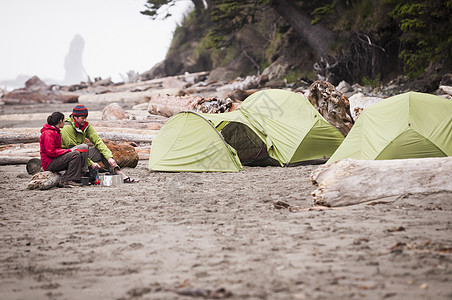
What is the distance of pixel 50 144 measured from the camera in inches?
265

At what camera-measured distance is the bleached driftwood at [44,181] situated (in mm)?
6777

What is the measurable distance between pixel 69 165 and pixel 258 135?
12.1 feet

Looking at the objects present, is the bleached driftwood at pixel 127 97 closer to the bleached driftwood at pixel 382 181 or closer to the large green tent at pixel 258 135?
the large green tent at pixel 258 135

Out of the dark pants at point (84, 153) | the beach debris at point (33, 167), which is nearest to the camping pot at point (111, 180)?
the dark pants at point (84, 153)

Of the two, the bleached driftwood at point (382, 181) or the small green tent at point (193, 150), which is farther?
the small green tent at point (193, 150)

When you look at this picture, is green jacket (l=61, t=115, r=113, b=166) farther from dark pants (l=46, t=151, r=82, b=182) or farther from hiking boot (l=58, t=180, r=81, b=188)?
hiking boot (l=58, t=180, r=81, b=188)

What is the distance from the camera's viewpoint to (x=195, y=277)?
2.87 m

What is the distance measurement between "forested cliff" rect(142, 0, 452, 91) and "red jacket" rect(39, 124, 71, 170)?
1150 cm

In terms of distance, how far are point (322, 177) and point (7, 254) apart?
3.53m

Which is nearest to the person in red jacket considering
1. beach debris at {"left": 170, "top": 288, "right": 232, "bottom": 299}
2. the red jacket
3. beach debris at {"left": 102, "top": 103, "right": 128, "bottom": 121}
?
the red jacket

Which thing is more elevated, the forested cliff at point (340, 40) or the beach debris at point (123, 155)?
the forested cliff at point (340, 40)

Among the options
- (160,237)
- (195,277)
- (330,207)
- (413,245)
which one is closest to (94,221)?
(160,237)

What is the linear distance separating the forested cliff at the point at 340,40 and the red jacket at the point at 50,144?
11.5m

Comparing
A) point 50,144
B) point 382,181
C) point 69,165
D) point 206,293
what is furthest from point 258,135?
point 206,293
